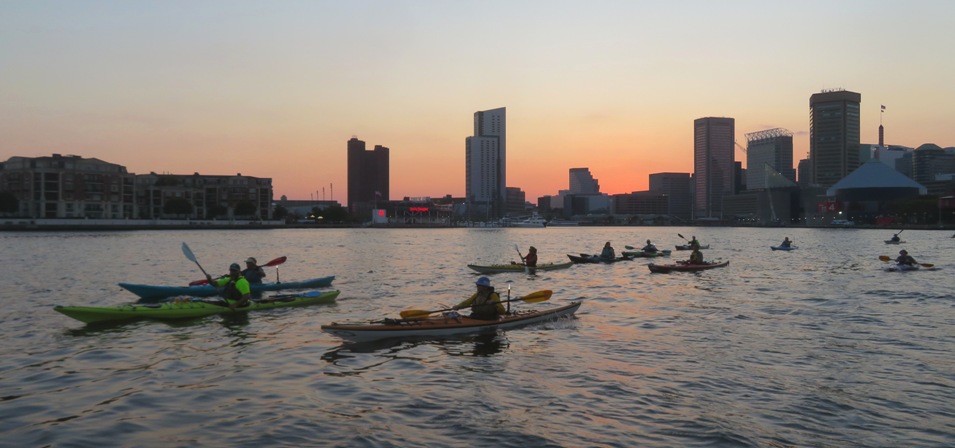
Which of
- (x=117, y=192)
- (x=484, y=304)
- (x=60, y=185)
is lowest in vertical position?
(x=484, y=304)

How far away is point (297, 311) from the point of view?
21.7 m

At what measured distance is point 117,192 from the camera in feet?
474

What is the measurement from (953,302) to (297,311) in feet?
81.4

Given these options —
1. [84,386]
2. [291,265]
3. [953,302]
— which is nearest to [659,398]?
[84,386]

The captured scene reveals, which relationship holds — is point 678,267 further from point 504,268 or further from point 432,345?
point 432,345

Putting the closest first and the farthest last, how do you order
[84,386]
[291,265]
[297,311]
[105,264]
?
[84,386], [297,311], [105,264], [291,265]

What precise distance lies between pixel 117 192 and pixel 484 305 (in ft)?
500

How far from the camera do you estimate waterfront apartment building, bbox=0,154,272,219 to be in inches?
5167

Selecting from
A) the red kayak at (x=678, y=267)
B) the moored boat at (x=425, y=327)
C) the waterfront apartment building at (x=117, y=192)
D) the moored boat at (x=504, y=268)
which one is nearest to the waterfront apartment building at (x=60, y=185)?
the waterfront apartment building at (x=117, y=192)

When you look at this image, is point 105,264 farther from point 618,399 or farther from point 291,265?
point 618,399

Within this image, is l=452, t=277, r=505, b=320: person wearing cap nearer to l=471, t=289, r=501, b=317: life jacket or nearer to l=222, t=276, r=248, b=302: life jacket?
l=471, t=289, r=501, b=317: life jacket

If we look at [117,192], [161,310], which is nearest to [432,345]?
[161,310]

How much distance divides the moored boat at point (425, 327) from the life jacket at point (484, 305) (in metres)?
Answer: 0.28

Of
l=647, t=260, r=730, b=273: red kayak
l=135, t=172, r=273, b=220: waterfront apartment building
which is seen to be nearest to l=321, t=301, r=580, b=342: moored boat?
l=647, t=260, r=730, b=273: red kayak
